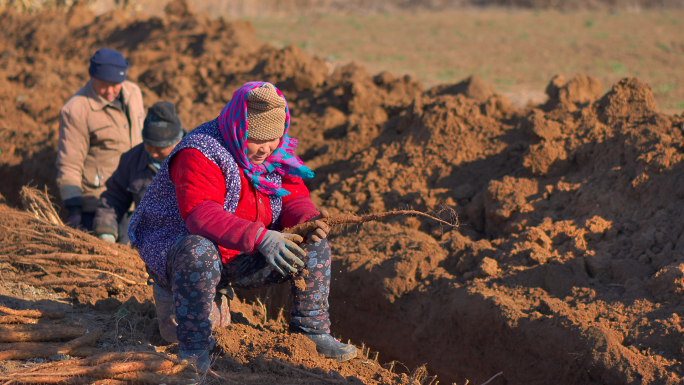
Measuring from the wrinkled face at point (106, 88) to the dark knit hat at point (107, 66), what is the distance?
0.29 feet

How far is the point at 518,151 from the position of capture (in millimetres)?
4684

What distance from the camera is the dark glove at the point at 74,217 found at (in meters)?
4.64

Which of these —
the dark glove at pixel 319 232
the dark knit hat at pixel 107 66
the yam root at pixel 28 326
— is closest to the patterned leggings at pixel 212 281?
the dark glove at pixel 319 232

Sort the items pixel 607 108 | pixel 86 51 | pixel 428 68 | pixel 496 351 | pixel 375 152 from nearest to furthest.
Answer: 1. pixel 496 351
2. pixel 607 108
3. pixel 375 152
4. pixel 86 51
5. pixel 428 68

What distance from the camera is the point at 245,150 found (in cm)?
271

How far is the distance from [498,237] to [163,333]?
233 centimetres

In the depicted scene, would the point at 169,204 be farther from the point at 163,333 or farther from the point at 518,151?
the point at 518,151

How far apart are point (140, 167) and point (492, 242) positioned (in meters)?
2.49

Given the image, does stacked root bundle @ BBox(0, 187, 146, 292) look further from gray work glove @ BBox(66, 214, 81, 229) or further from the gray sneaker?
the gray sneaker

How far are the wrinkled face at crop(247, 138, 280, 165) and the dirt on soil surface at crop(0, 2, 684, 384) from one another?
0.91 m

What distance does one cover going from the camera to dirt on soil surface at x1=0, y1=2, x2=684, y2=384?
312 centimetres

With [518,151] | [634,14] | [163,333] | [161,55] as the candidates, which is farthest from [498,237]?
[634,14]

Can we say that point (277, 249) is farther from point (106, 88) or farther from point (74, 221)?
point (106, 88)

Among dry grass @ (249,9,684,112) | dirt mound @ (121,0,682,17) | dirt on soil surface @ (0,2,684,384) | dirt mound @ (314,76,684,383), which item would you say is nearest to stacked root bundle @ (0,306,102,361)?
dirt on soil surface @ (0,2,684,384)
